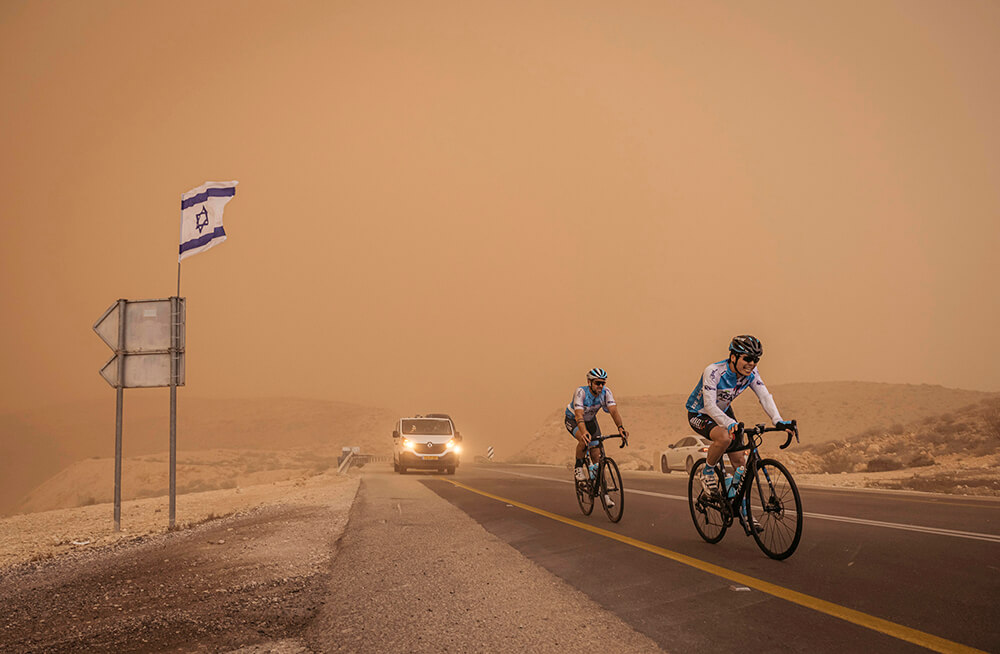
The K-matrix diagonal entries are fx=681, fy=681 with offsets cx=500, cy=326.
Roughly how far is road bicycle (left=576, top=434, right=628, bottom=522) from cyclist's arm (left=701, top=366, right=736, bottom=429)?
2462mm

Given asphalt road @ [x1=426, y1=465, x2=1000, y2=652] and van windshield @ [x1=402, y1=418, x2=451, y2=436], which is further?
van windshield @ [x1=402, y1=418, x2=451, y2=436]

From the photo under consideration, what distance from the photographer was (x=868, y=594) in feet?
16.3

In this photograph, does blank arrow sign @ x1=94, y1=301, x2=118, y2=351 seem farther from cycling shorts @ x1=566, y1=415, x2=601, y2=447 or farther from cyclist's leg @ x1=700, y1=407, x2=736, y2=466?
cyclist's leg @ x1=700, y1=407, x2=736, y2=466

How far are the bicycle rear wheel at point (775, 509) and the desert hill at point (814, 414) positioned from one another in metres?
51.7

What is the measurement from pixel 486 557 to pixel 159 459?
5500 centimetres

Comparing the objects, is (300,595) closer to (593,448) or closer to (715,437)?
(715,437)

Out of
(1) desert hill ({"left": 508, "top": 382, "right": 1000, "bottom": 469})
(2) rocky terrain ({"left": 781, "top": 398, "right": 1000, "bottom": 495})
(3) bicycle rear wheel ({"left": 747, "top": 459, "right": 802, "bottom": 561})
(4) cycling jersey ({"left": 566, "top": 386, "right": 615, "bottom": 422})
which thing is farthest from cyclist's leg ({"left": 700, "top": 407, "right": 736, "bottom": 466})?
(1) desert hill ({"left": 508, "top": 382, "right": 1000, "bottom": 469})

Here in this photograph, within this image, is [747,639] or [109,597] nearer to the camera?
[747,639]

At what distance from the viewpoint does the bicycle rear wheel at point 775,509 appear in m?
6.16

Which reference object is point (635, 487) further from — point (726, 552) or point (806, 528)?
point (726, 552)

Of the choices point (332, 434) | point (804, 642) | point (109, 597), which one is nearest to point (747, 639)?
point (804, 642)

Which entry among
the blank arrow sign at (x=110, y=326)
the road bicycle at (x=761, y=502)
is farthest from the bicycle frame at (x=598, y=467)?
the blank arrow sign at (x=110, y=326)

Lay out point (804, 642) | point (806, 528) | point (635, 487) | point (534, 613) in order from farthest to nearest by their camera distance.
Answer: point (635, 487), point (806, 528), point (534, 613), point (804, 642)

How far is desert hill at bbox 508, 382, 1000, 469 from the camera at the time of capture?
2510 inches
